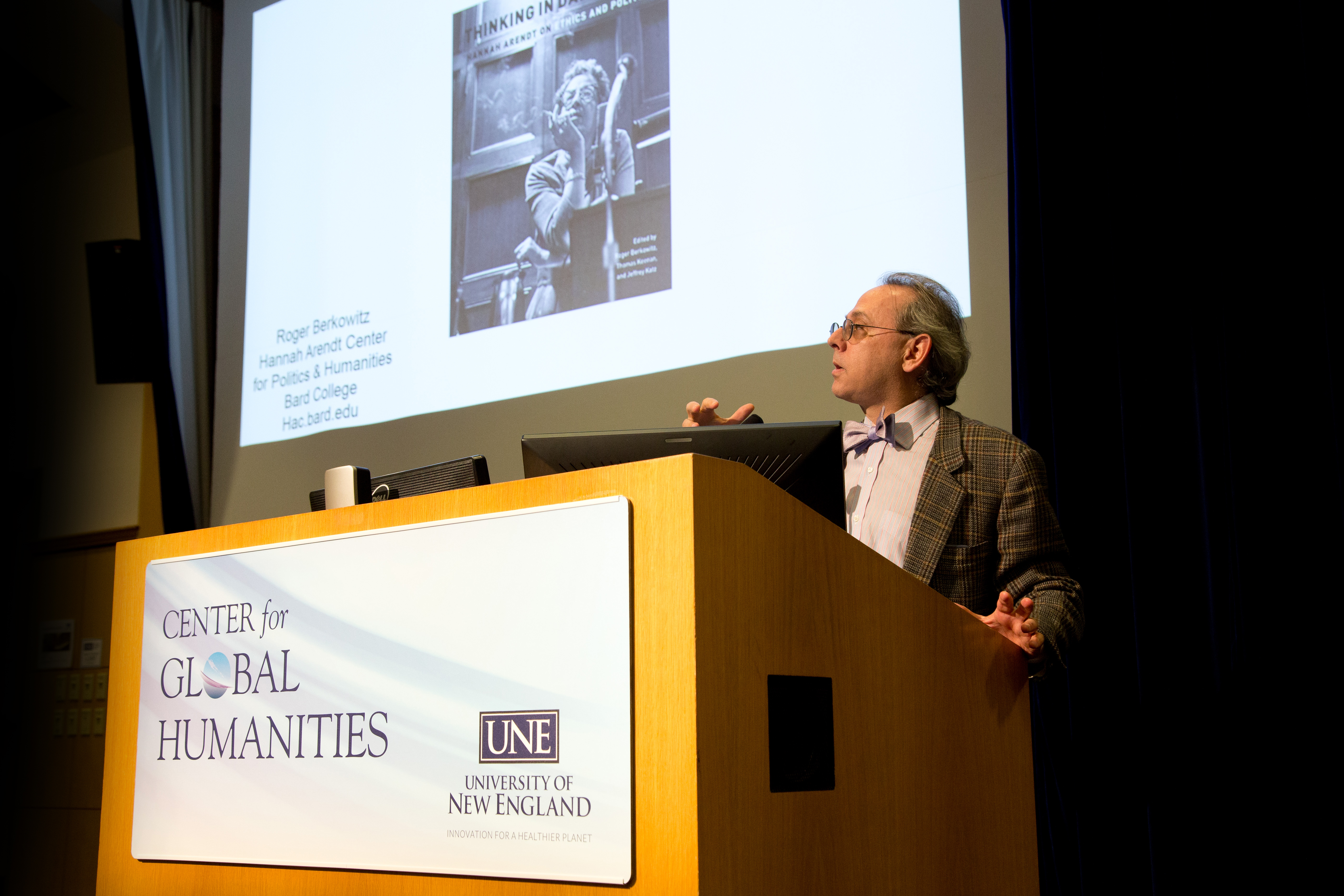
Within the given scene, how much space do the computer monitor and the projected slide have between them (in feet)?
3.90

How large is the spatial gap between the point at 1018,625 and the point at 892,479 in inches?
19.7

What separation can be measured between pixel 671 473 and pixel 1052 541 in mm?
Answer: 1081

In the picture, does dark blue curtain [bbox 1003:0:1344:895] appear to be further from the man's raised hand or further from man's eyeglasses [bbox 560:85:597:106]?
man's eyeglasses [bbox 560:85:597:106]

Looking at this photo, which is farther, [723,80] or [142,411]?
[142,411]

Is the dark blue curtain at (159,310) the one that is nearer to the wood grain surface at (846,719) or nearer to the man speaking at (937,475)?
the man speaking at (937,475)

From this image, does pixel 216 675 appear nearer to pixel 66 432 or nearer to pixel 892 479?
pixel 892 479

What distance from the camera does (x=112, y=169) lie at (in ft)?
13.8

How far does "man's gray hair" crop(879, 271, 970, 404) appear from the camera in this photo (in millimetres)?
1988

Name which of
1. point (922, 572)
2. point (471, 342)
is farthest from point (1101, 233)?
point (471, 342)

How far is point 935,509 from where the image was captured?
1754 millimetres

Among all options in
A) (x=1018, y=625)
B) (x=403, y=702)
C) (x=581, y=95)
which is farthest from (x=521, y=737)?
(x=581, y=95)

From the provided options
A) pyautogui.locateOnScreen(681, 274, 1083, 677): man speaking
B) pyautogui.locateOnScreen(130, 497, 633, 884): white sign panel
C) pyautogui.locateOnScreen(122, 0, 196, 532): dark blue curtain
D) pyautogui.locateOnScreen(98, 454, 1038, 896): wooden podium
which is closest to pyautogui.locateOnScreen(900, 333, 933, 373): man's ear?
pyautogui.locateOnScreen(681, 274, 1083, 677): man speaking

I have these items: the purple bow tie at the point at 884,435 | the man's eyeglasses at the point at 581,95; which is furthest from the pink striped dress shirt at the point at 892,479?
the man's eyeglasses at the point at 581,95

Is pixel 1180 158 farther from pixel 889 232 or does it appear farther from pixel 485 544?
pixel 485 544
